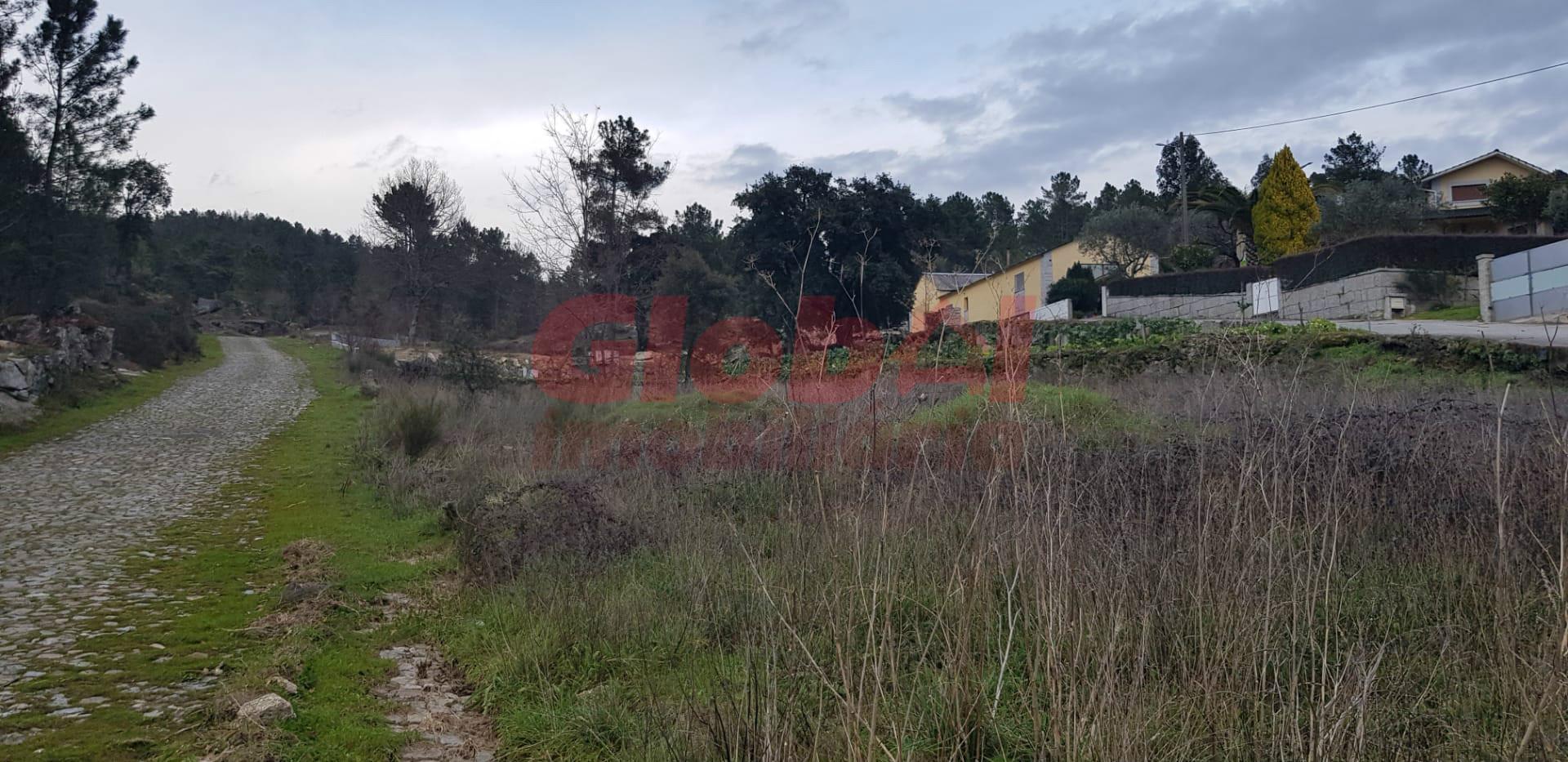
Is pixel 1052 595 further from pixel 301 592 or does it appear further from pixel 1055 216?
pixel 1055 216

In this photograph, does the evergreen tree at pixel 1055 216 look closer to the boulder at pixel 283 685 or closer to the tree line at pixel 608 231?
the tree line at pixel 608 231

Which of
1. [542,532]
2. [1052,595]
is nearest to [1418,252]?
[542,532]

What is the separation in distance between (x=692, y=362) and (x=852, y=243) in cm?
1192

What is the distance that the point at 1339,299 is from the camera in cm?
2198

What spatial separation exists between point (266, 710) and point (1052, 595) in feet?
10.2

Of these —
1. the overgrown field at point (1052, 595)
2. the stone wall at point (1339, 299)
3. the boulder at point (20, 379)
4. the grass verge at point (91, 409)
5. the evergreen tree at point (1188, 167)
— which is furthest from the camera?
the evergreen tree at point (1188, 167)

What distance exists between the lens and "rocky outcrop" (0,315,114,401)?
14375 mm

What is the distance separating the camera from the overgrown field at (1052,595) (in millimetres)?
2381

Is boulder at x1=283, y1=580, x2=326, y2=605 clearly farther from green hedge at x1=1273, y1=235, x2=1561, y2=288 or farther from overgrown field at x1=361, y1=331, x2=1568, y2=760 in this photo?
green hedge at x1=1273, y1=235, x2=1561, y2=288

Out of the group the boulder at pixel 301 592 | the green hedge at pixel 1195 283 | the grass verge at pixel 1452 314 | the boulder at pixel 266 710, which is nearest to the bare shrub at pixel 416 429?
the boulder at pixel 301 592

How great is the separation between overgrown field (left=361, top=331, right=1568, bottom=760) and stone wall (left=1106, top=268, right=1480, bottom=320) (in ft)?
46.6

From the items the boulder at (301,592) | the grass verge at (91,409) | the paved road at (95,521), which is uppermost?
the grass verge at (91,409)

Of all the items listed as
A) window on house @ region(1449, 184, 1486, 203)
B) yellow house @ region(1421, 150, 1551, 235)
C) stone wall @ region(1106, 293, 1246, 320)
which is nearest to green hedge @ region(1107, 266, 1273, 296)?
stone wall @ region(1106, 293, 1246, 320)

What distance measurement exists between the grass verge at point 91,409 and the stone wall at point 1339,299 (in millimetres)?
20405
